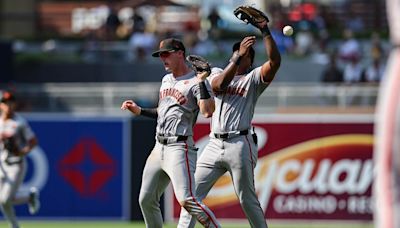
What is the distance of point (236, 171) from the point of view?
425 inches

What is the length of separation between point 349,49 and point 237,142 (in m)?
14.1

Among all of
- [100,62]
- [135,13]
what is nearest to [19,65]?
[100,62]

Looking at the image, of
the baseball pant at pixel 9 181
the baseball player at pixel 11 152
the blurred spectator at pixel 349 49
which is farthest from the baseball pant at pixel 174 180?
the blurred spectator at pixel 349 49

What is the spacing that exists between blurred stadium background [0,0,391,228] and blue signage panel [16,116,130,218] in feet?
0.05

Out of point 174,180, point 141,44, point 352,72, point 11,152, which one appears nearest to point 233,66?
point 174,180

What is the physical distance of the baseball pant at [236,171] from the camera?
424 inches

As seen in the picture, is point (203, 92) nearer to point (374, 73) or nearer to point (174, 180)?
point (174, 180)

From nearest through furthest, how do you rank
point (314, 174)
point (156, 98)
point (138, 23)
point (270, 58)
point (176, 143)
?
point (270, 58) < point (176, 143) < point (314, 174) < point (156, 98) < point (138, 23)

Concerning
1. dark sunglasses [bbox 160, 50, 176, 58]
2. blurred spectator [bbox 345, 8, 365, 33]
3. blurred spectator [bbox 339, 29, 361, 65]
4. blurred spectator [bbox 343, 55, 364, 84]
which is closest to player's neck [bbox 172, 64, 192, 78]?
dark sunglasses [bbox 160, 50, 176, 58]

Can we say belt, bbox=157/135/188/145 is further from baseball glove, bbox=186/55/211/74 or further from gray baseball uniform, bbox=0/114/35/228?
gray baseball uniform, bbox=0/114/35/228

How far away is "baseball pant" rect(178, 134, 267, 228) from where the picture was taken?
1077cm

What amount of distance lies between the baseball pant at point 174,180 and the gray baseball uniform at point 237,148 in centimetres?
26

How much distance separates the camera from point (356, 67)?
75.6ft

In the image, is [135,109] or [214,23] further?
[214,23]
